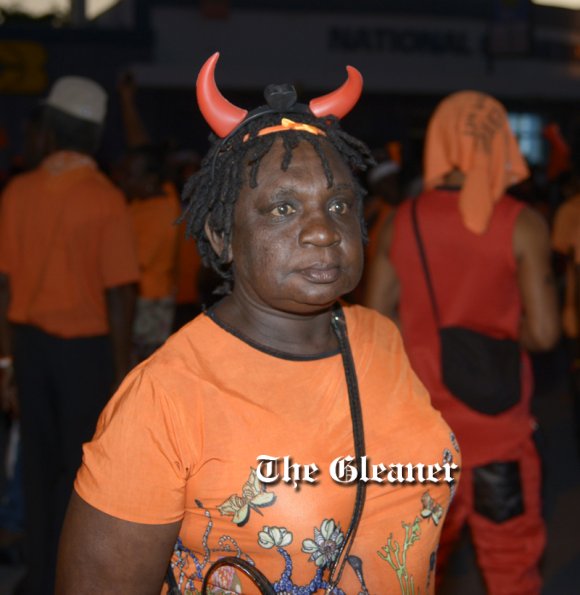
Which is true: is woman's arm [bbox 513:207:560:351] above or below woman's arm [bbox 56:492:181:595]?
above

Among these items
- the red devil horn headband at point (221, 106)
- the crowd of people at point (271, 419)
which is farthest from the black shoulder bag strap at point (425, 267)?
the red devil horn headband at point (221, 106)

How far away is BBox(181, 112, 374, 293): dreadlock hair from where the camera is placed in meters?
2.05

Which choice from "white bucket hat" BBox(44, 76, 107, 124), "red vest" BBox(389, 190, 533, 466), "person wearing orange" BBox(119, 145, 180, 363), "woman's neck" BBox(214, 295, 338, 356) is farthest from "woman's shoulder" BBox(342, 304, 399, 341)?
"person wearing orange" BBox(119, 145, 180, 363)

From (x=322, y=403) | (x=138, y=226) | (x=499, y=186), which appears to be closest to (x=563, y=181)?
(x=138, y=226)

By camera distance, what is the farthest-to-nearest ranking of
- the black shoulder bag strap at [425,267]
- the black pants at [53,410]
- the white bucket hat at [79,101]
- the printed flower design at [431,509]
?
the white bucket hat at [79,101]
the black pants at [53,410]
the black shoulder bag strap at [425,267]
the printed flower design at [431,509]

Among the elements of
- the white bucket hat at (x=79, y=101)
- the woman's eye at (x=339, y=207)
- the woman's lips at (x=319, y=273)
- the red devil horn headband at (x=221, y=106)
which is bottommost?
the woman's lips at (x=319, y=273)

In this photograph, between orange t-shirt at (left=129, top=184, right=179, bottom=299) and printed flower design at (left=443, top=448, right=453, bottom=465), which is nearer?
printed flower design at (left=443, top=448, right=453, bottom=465)

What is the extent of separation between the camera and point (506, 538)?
12.2 feet

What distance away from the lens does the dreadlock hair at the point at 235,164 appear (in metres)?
2.05

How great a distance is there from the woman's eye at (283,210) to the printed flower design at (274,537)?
23.5 inches

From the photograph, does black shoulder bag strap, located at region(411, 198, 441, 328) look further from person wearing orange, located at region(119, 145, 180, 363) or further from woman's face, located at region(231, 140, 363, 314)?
person wearing orange, located at region(119, 145, 180, 363)

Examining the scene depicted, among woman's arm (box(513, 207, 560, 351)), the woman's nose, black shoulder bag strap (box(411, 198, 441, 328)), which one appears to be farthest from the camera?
black shoulder bag strap (box(411, 198, 441, 328))

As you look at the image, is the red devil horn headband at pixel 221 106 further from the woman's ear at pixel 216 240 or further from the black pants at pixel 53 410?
the black pants at pixel 53 410

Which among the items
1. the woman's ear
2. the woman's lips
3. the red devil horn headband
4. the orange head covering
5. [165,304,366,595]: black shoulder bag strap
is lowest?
[165,304,366,595]: black shoulder bag strap
